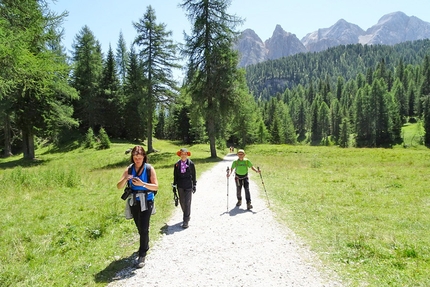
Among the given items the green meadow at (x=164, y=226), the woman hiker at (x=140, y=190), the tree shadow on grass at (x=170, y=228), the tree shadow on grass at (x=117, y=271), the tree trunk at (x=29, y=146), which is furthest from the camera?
the tree trunk at (x=29, y=146)

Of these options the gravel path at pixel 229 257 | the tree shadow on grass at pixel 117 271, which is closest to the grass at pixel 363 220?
the gravel path at pixel 229 257

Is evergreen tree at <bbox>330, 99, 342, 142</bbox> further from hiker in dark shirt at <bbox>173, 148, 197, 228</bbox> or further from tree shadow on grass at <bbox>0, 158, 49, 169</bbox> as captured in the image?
hiker in dark shirt at <bbox>173, 148, 197, 228</bbox>

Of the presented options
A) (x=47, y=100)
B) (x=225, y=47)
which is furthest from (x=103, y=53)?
(x=225, y=47)

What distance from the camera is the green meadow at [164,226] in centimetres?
543

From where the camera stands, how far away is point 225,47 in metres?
26.2

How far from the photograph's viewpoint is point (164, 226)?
825 centimetres

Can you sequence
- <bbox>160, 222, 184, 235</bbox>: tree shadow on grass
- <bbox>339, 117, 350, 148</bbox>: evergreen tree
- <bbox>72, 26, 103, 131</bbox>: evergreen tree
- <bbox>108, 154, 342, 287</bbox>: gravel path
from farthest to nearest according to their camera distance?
<bbox>339, 117, 350, 148</bbox>: evergreen tree, <bbox>72, 26, 103, 131</bbox>: evergreen tree, <bbox>160, 222, 184, 235</bbox>: tree shadow on grass, <bbox>108, 154, 342, 287</bbox>: gravel path

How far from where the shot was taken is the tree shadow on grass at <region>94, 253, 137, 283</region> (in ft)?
17.3

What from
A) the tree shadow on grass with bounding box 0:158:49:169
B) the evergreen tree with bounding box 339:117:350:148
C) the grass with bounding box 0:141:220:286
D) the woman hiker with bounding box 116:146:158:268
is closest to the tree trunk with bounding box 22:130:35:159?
the tree shadow on grass with bounding box 0:158:49:169

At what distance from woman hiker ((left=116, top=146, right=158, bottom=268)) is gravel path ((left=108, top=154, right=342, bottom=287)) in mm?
662

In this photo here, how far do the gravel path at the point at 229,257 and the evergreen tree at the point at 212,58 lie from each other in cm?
1824

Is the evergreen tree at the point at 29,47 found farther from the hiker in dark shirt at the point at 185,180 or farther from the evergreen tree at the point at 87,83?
the evergreen tree at the point at 87,83

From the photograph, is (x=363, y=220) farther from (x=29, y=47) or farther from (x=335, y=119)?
(x=335, y=119)

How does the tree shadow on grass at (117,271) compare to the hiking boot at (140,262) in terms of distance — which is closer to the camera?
the tree shadow on grass at (117,271)
